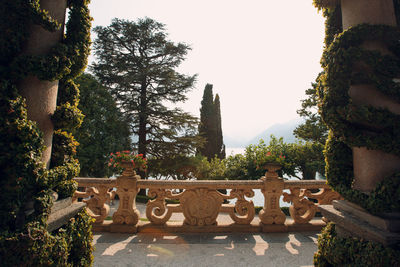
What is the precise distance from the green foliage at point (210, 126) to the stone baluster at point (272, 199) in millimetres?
19029

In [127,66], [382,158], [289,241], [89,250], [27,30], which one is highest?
[127,66]

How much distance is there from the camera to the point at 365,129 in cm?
219

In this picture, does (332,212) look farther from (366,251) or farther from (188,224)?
(188,224)

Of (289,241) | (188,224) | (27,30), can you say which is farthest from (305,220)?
(27,30)

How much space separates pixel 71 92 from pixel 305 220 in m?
5.38

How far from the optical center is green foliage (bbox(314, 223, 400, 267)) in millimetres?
1848

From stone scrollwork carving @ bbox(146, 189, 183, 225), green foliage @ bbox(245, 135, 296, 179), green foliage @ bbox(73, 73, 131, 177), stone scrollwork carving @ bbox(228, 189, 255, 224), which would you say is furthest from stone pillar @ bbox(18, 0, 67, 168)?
green foliage @ bbox(73, 73, 131, 177)

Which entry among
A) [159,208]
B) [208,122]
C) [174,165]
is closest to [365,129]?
[159,208]

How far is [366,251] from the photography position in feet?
6.55

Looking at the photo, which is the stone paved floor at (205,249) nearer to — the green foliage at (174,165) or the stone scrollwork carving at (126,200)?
the stone scrollwork carving at (126,200)

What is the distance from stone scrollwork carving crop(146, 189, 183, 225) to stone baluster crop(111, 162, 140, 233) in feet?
0.99

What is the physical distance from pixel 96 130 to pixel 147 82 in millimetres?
6468

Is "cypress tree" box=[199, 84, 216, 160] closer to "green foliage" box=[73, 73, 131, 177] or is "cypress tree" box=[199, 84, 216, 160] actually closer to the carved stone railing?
"green foliage" box=[73, 73, 131, 177]

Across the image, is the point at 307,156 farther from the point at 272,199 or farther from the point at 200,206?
the point at 200,206
